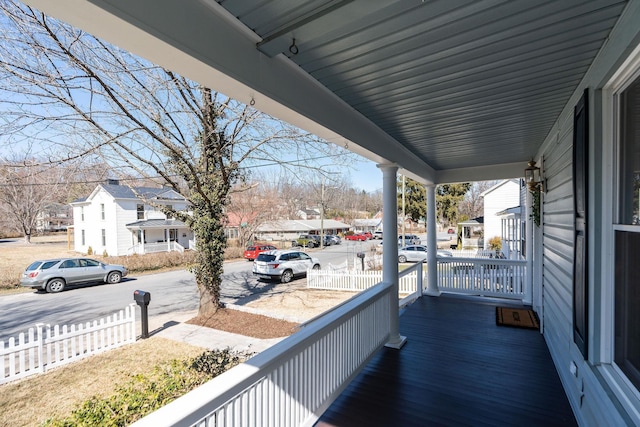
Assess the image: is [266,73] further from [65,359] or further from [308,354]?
[65,359]

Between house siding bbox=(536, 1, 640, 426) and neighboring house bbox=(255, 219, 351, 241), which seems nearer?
house siding bbox=(536, 1, 640, 426)

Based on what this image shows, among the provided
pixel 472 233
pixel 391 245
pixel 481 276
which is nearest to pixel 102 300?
pixel 391 245

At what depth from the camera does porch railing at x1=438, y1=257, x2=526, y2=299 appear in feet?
20.1

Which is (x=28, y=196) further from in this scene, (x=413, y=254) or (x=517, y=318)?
(x=517, y=318)

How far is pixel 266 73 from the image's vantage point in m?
1.68

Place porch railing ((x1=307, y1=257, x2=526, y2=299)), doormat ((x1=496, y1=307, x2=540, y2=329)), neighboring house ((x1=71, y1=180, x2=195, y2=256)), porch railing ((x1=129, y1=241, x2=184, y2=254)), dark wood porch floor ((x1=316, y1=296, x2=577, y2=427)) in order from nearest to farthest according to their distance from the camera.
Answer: dark wood porch floor ((x1=316, y1=296, x2=577, y2=427))
doormat ((x1=496, y1=307, x2=540, y2=329))
porch railing ((x1=307, y1=257, x2=526, y2=299))
neighboring house ((x1=71, y1=180, x2=195, y2=256))
porch railing ((x1=129, y1=241, x2=184, y2=254))

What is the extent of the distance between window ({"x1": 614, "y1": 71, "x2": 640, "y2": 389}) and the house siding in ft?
0.27

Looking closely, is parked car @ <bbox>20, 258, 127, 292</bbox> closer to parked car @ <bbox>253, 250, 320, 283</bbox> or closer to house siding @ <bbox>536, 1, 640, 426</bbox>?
parked car @ <bbox>253, 250, 320, 283</bbox>

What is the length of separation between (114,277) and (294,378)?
12.8 metres

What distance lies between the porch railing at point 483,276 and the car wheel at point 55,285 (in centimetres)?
1248

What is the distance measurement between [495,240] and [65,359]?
18.9 meters

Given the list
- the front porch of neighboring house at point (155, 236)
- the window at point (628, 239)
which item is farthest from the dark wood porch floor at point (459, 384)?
the front porch of neighboring house at point (155, 236)

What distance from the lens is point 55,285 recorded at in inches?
416

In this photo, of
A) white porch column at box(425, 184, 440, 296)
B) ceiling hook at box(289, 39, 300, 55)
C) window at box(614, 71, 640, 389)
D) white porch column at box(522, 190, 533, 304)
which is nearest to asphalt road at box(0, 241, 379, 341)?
white porch column at box(425, 184, 440, 296)
